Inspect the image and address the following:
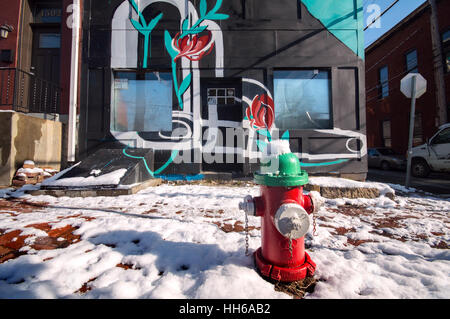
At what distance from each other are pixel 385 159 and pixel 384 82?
7.64 metres

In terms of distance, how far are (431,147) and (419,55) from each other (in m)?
8.67

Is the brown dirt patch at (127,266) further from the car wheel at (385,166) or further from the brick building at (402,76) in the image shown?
the brick building at (402,76)

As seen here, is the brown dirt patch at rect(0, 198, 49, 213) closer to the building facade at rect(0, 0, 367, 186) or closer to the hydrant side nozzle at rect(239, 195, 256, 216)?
the building facade at rect(0, 0, 367, 186)

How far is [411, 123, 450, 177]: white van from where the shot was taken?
6918mm

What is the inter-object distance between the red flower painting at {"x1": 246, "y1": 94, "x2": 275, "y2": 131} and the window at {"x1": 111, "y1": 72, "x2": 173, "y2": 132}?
2297 mm

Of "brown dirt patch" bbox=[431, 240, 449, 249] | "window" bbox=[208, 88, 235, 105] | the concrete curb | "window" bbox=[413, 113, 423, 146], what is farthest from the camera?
"window" bbox=[413, 113, 423, 146]

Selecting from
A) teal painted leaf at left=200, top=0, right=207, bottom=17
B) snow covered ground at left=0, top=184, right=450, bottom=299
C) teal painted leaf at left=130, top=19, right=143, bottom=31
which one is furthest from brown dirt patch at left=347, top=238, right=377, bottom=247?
teal painted leaf at left=130, top=19, right=143, bottom=31

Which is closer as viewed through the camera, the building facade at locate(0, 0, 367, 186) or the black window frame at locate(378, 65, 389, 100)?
the building facade at locate(0, 0, 367, 186)

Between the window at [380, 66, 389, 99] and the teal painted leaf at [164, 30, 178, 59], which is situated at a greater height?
the window at [380, 66, 389, 99]

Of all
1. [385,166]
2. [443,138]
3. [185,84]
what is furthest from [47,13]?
[385,166]

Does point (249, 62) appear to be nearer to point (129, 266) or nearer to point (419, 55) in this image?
point (129, 266)

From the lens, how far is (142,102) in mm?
5645

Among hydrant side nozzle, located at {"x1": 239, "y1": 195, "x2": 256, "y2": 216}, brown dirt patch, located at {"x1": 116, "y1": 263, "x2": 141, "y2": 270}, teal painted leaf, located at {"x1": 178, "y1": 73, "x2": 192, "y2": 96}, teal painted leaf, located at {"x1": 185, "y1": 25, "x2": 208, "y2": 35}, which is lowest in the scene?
brown dirt patch, located at {"x1": 116, "y1": 263, "x2": 141, "y2": 270}

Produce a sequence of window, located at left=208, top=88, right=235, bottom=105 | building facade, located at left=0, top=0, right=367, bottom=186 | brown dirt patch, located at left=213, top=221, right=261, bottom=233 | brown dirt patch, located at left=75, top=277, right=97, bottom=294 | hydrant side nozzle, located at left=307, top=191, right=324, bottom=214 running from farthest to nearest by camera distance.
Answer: window, located at left=208, top=88, right=235, bottom=105, building facade, located at left=0, top=0, right=367, bottom=186, brown dirt patch, located at left=213, top=221, right=261, bottom=233, hydrant side nozzle, located at left=307, top=191, right=324, bottom=214, brown dirt patch, located at left=75, top=277, right=97, bottom=294
